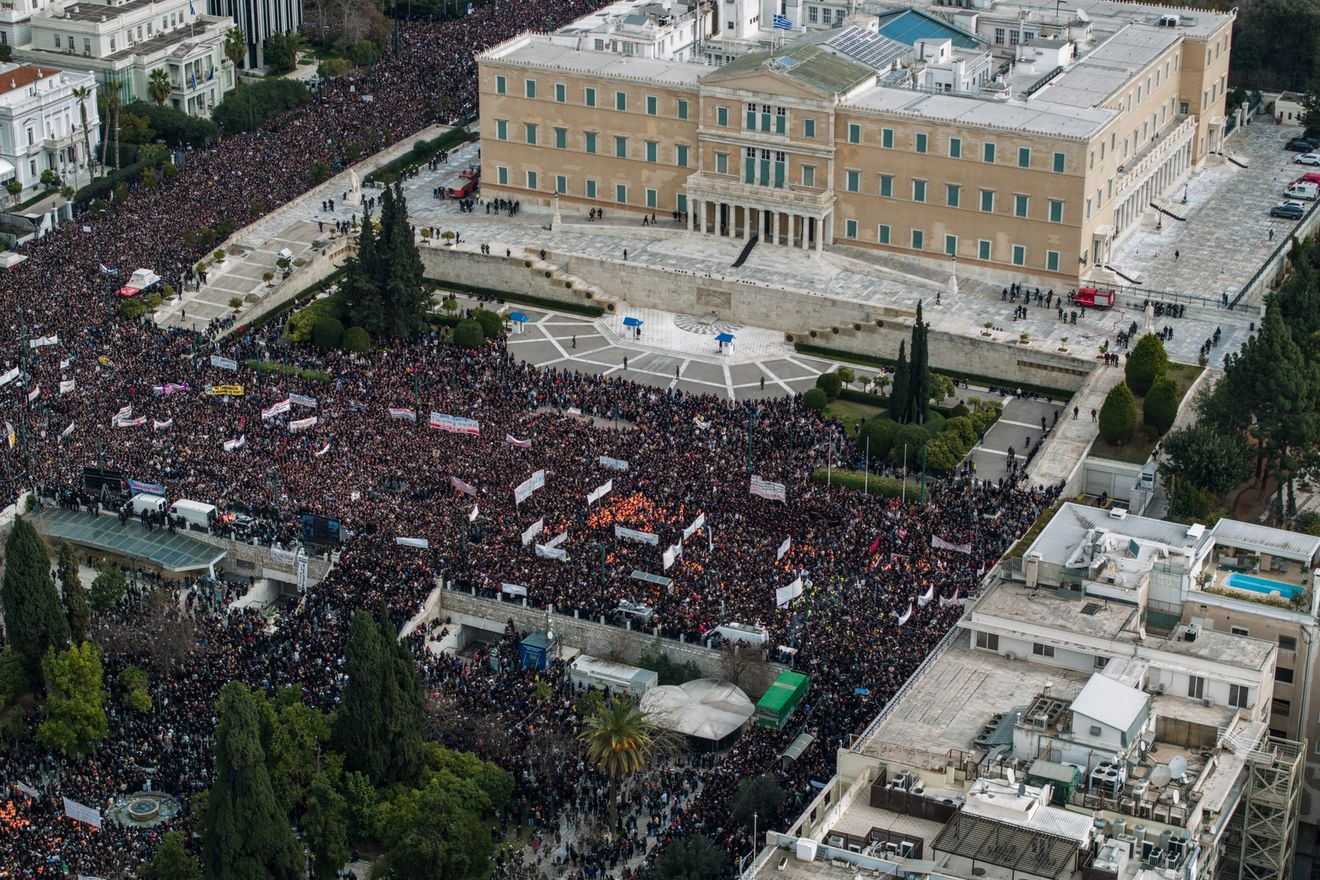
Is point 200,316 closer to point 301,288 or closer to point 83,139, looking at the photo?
point 301,288

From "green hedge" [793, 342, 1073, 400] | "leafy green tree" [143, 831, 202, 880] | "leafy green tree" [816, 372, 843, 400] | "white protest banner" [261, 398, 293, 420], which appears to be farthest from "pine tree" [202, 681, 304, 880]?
"green hedge" [793, 342, 1073, 400]

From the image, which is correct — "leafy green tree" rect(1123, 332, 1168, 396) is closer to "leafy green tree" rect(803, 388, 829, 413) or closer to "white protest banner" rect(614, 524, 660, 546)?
"leafy green tree" rect(803, 388, 829, 413)

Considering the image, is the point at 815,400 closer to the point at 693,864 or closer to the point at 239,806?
the point at 693,864

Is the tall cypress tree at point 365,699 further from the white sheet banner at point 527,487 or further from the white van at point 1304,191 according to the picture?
the white van at point 1304,191

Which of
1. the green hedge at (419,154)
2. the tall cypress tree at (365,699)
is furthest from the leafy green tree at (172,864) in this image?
the green hedge at (419,154)

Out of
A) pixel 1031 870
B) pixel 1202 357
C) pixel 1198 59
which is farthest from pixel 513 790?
pixel 1198 59

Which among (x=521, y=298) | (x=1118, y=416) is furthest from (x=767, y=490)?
(x=521, y=298)
